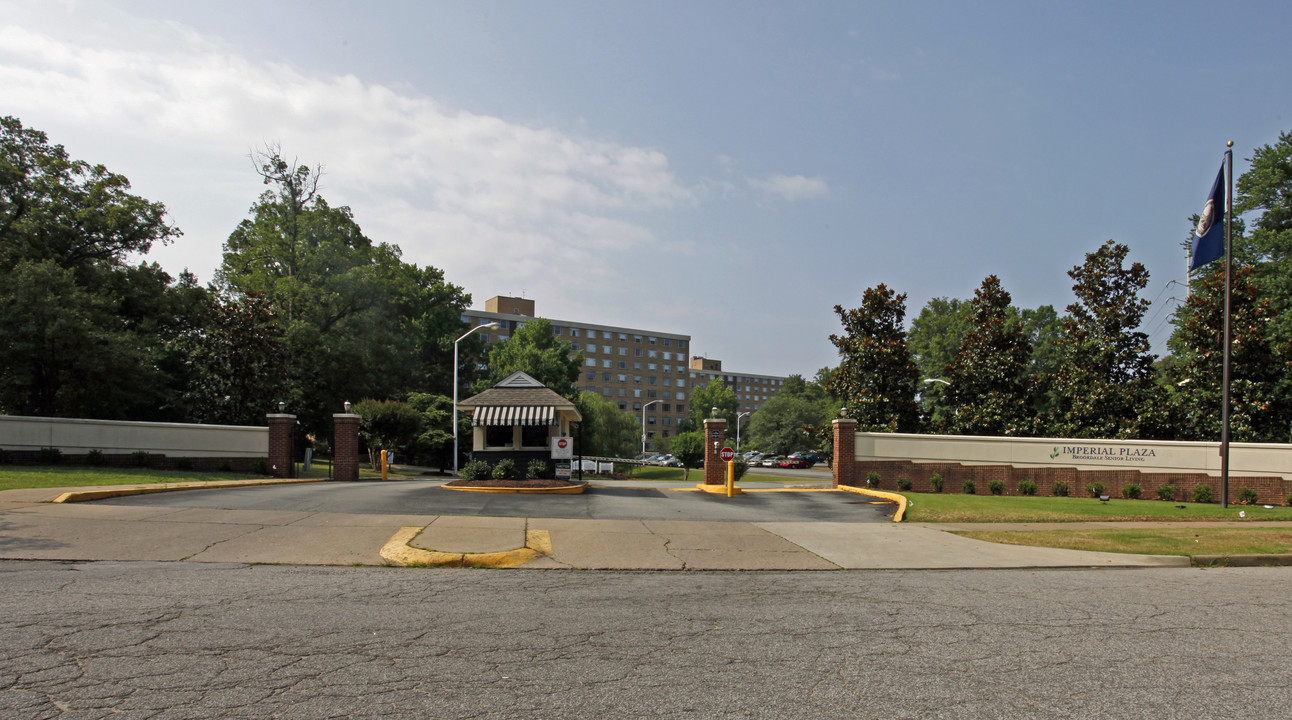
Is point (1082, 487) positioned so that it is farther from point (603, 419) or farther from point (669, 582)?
point (603, 419)

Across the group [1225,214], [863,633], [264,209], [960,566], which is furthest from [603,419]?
[863,633]

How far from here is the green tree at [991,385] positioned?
107ft

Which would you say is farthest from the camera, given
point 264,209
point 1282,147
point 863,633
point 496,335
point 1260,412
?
point 496,335

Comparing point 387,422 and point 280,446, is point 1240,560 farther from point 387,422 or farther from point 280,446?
point 387,422

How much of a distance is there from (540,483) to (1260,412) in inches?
1103

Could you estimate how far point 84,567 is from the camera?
347 inches

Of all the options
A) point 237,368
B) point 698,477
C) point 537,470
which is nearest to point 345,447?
point 537,470

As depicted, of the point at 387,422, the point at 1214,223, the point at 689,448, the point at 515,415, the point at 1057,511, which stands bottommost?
the point at 689,448

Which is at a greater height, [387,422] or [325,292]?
[325,292]

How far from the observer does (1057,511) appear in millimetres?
19406

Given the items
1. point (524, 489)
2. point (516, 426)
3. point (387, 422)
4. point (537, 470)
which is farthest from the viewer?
point (387, 422)

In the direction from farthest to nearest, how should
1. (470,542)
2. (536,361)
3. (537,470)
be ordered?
(536,361) → (537,470) → (470,542)

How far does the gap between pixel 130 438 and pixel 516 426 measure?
12.0 m

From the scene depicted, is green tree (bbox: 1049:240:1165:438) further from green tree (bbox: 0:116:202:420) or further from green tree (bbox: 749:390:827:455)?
green tree (bbox: 749:390:827:455)
